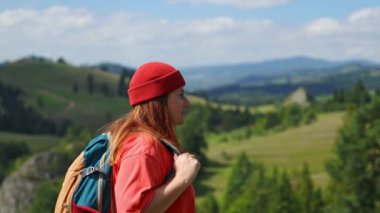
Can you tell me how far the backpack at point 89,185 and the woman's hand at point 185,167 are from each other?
0.23 feet

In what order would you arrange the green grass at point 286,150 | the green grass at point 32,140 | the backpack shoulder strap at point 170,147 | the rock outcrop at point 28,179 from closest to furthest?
the backpack shoulder strap at point 170,147
the rock outcrop at point 28,179
the green grass at point 286,150
the green grass at point 32,140

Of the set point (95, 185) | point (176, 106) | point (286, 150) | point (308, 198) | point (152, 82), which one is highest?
point (152, 82)

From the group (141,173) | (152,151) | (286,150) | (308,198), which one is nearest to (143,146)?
(152,151)

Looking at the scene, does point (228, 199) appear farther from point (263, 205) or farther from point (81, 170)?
point (81, 170)

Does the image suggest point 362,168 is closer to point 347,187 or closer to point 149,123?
point 347,187

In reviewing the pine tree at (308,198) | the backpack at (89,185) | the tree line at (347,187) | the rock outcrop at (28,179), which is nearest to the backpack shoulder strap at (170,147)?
the backpack at (89,185)

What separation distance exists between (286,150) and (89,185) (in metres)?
143

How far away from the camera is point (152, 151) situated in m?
5.58

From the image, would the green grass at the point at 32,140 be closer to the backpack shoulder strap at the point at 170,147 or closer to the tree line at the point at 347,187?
the tree line at the point at 347,187

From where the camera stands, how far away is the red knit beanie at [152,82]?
19.5 feet

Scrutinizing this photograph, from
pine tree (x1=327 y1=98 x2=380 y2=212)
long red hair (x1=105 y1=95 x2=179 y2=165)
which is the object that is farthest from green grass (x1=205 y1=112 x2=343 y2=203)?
long red hair (x1=105 y1=95 x2=179 y2=165)

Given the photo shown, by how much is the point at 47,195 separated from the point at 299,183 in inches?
1090

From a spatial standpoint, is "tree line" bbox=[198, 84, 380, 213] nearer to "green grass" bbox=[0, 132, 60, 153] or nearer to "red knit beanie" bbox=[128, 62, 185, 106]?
"red knit beanie" bbox=[128, 62, 185, 106]

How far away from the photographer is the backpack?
560 centimetres
